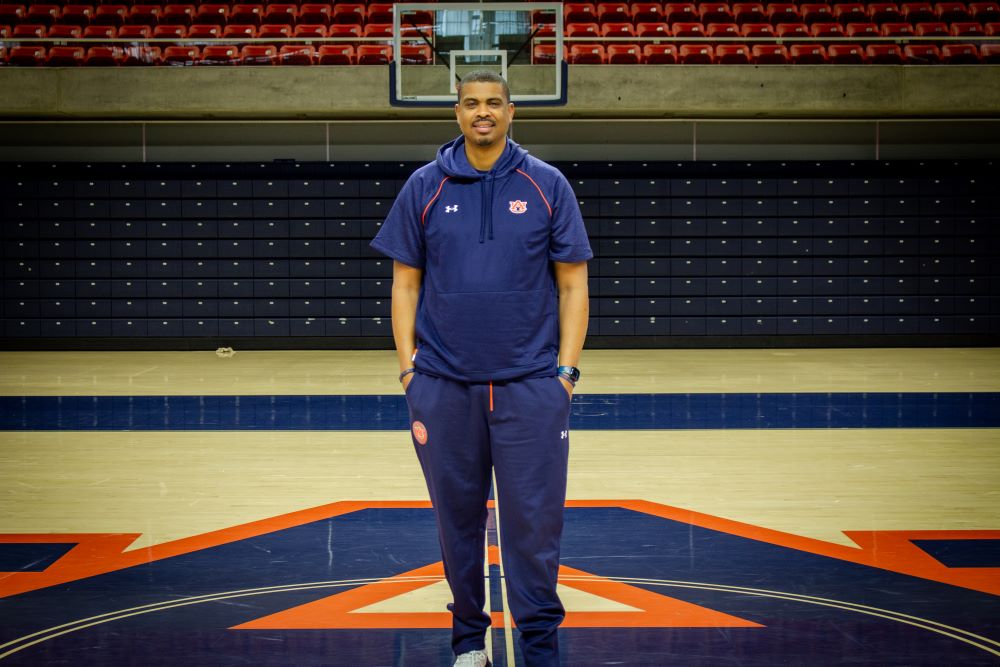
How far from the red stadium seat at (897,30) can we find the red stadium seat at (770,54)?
59.7 inches

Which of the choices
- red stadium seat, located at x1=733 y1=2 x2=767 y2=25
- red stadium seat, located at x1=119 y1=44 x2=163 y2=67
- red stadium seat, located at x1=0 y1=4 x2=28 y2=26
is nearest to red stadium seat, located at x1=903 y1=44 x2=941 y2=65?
red stadium seat, located at x1=733 y1=2 x2=767 y2=25

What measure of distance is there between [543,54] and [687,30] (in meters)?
2.90

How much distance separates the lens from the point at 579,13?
12.9 metres

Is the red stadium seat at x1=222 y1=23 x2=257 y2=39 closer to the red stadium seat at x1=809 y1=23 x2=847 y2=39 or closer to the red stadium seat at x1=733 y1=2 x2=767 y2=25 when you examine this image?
the red stadium seat at x1=733 y1=2 x2=767 y2=25

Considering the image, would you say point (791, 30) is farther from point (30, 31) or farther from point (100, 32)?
point (30, 31)

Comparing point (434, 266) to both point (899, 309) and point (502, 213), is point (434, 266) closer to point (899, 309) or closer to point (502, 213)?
point (502, 213)

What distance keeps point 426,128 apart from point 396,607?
10248 millimetres

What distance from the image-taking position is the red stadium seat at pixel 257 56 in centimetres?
1151

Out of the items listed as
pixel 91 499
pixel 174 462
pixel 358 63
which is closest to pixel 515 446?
pixel 91 499

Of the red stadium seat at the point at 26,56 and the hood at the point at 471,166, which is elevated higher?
the red stadium seat at the point at 26,56

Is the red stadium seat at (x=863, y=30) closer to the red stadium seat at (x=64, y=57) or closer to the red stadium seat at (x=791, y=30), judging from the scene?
the red stadium seat at (x=791, y=30)

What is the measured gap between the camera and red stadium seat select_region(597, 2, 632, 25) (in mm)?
12859

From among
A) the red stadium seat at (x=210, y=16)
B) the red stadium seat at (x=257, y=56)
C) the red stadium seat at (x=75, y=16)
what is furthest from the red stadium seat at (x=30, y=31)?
the red stadium seat at (x=257, y=56)

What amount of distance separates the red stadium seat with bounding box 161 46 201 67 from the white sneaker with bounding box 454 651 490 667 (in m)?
10.2
